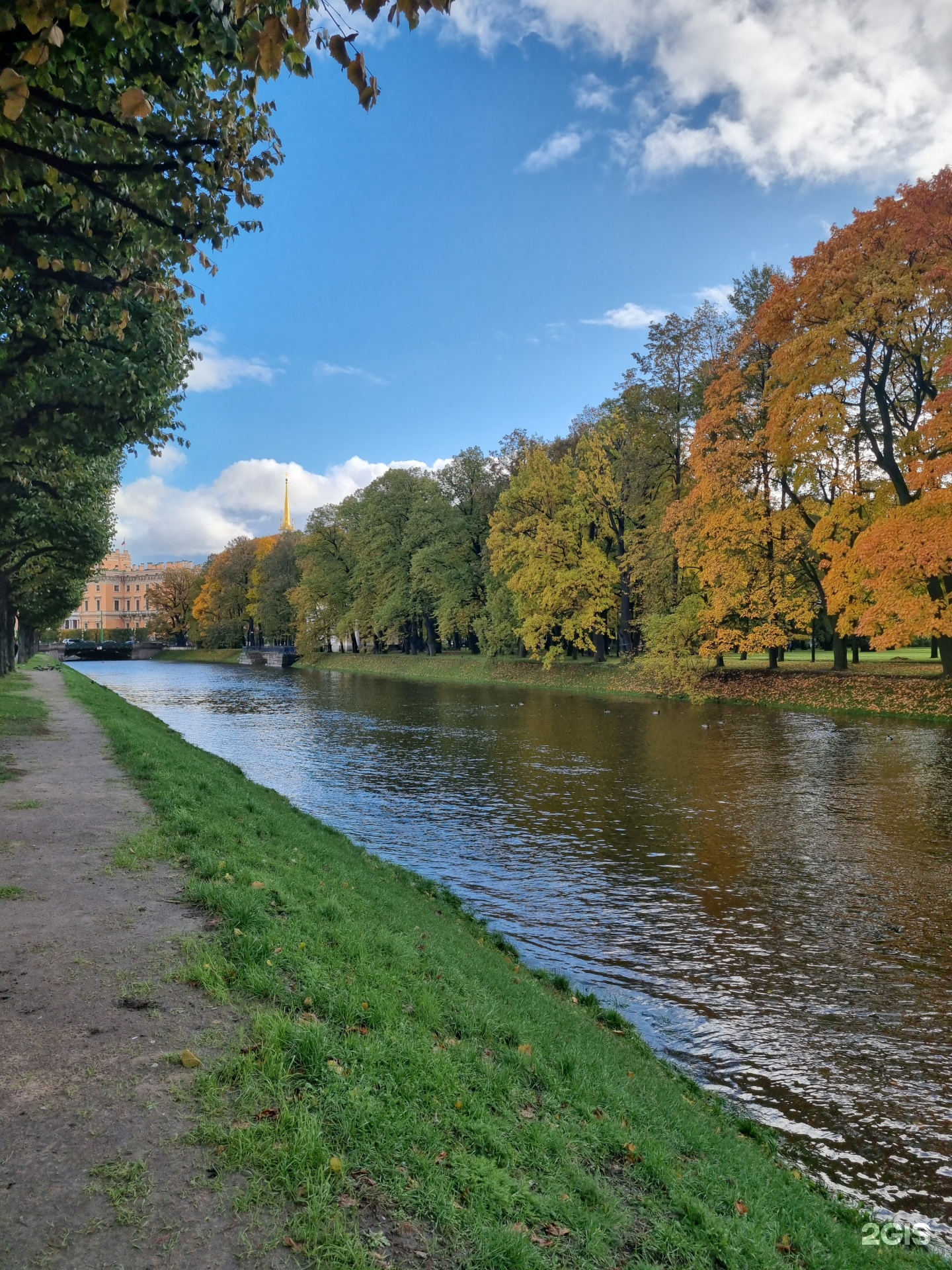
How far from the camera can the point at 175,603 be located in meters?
126

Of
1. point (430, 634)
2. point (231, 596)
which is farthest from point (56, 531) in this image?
point (231, 596)

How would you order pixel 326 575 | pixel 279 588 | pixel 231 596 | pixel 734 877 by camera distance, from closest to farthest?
pixel 734 877
pixel 326 575
pixel 279 588
pixel 231 596

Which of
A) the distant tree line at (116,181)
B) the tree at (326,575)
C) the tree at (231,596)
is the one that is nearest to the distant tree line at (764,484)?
the tree at (326,575)

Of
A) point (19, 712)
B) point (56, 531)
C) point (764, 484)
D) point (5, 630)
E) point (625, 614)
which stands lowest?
point (19, 712)

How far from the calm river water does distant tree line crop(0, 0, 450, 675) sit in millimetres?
7772

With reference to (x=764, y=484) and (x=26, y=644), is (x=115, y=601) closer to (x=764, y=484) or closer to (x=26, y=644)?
(x=26, y=644)

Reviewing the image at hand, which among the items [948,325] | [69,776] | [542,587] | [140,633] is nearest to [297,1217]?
[69,776]

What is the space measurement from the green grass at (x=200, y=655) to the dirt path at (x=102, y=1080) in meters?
92.2

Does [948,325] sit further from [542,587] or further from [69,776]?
[69,776]

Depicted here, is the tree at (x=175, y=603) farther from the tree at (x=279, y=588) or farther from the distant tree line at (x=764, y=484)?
the distant tree line at (x=764, y=484)

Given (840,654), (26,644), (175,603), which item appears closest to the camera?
(840,654)

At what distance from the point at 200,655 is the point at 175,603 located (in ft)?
72.1

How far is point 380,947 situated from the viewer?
6.68 meters

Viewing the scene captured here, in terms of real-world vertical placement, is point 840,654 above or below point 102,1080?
above
